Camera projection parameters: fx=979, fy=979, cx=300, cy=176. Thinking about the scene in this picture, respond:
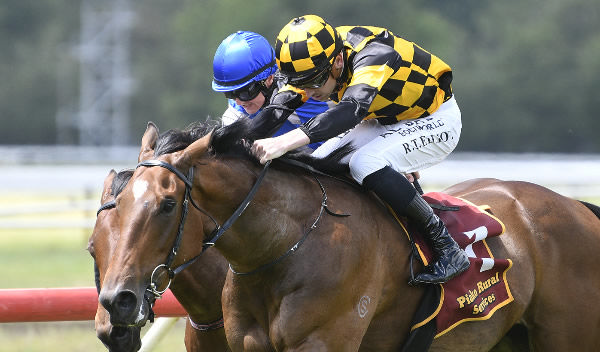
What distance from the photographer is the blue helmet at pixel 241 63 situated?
4.98 metres

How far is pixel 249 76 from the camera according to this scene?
196 inches

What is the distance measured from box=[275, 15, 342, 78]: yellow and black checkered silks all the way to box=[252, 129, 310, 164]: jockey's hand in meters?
0.37

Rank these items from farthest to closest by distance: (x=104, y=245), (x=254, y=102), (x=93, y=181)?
(x=93, y=181) < (x=254, y=102) < (x=104, y=245)

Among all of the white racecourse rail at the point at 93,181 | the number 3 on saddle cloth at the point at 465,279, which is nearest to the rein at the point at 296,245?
the number 3 on saddle cloth at the point at 465,279

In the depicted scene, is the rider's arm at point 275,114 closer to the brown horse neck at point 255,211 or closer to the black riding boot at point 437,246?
the brown horse neck at point 255,211

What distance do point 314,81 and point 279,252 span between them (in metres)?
0.80

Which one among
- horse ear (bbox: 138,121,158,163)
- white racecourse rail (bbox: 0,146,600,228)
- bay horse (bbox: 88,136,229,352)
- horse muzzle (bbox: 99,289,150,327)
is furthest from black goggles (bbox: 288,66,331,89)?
white racecourse rail (bbox: 0,146,600,228)

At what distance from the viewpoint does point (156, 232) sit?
3.60 m

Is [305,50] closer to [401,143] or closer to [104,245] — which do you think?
[401,143]

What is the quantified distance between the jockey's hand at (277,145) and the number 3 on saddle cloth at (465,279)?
76cm

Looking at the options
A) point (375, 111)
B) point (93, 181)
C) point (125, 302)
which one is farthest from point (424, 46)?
point (125, 302)

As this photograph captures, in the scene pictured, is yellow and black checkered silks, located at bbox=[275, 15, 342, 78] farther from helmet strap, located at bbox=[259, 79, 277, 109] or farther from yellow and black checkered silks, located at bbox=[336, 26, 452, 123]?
helmet strap, located at bbox=[259, 79, 277, 109]

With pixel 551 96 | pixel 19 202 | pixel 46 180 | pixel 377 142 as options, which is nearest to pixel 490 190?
pixel 377 142

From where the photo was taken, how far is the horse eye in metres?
3.62
